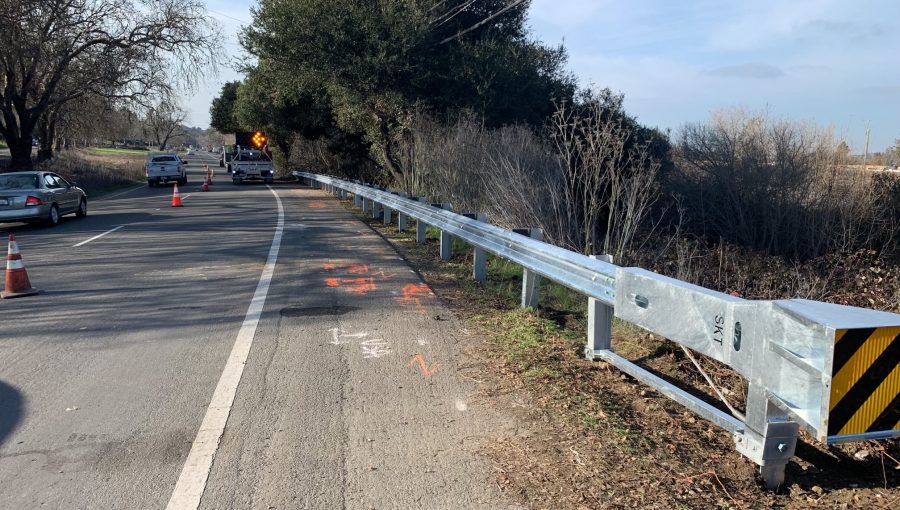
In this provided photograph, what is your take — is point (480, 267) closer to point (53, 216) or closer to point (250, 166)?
point (53, 216)

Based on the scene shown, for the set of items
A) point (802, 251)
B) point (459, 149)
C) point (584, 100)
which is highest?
point (584, 100)

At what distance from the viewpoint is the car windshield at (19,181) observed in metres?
17.5

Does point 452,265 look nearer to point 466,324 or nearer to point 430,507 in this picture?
point 466,324

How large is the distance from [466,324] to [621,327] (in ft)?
5.20

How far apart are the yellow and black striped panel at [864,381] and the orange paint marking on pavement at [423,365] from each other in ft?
10.5

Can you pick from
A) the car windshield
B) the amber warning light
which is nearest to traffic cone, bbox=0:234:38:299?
the car windshield

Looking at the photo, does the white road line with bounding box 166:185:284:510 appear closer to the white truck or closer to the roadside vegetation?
the roadside vegetation

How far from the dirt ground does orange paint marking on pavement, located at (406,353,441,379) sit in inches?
12.7

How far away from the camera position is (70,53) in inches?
1150

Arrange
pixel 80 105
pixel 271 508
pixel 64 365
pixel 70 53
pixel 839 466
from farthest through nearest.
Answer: pixel 80 105
pixel 70 53
pixel 64 365
pixel 839 466
pixel 271 508

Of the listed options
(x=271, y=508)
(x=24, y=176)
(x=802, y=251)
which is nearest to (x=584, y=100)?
(x=802, y=251)

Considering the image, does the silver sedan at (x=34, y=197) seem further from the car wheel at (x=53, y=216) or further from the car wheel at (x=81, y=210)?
the car wheel at (x=81, y=210)

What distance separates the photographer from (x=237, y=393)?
17.5 ft

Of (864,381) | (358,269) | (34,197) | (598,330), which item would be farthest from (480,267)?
(34,197)
